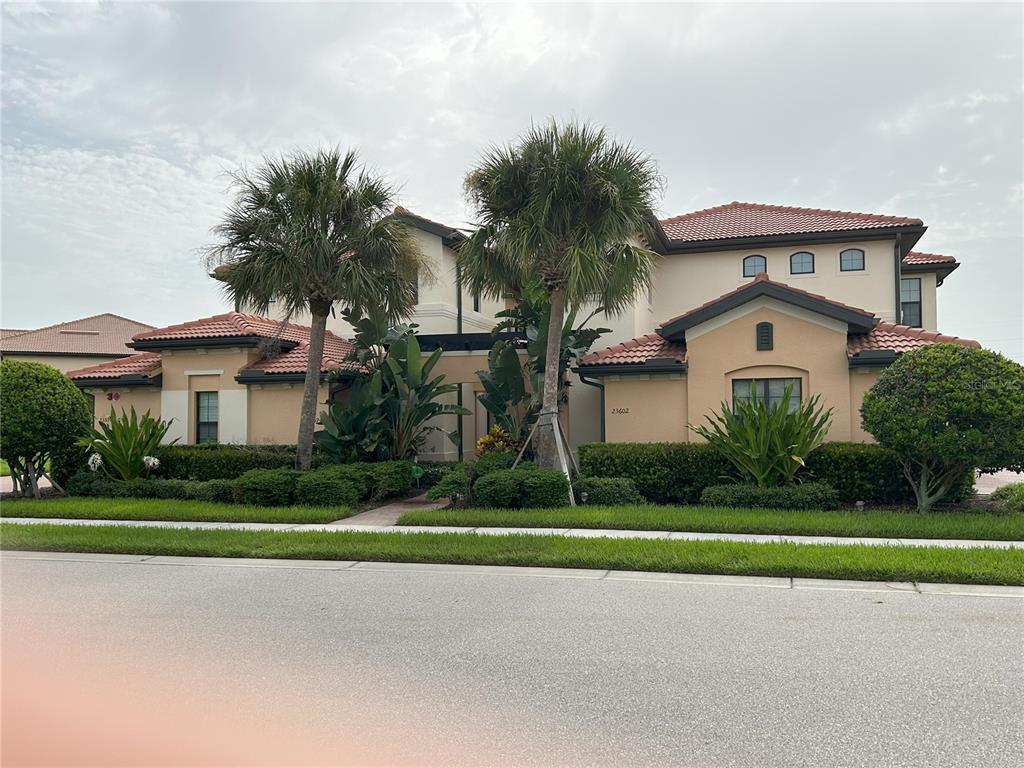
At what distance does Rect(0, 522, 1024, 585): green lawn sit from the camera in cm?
873

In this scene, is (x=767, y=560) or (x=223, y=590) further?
(x=767, y=560)

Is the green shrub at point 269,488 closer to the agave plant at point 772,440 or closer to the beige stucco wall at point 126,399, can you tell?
the agave plant at point 772,440

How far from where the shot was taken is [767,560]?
9.18m

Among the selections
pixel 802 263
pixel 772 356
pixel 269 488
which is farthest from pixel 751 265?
pixel 269 488

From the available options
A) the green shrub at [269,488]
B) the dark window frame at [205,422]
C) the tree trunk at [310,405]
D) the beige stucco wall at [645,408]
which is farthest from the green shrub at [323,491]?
the dark window frame at [205,422]

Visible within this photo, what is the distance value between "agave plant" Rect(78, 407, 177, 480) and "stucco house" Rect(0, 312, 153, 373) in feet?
108

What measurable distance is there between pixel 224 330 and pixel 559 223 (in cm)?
1081

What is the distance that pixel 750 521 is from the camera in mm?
11922

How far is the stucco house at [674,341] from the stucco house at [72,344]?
2928cm

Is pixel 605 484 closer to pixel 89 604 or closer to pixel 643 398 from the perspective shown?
pixel 643 398

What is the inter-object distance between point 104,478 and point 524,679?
48.8 feet

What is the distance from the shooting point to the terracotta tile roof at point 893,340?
16.3 meters

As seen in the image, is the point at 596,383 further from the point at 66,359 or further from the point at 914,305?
the point at 66,359

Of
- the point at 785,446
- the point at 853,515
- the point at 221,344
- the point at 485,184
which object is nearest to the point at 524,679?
the point at 853,515
